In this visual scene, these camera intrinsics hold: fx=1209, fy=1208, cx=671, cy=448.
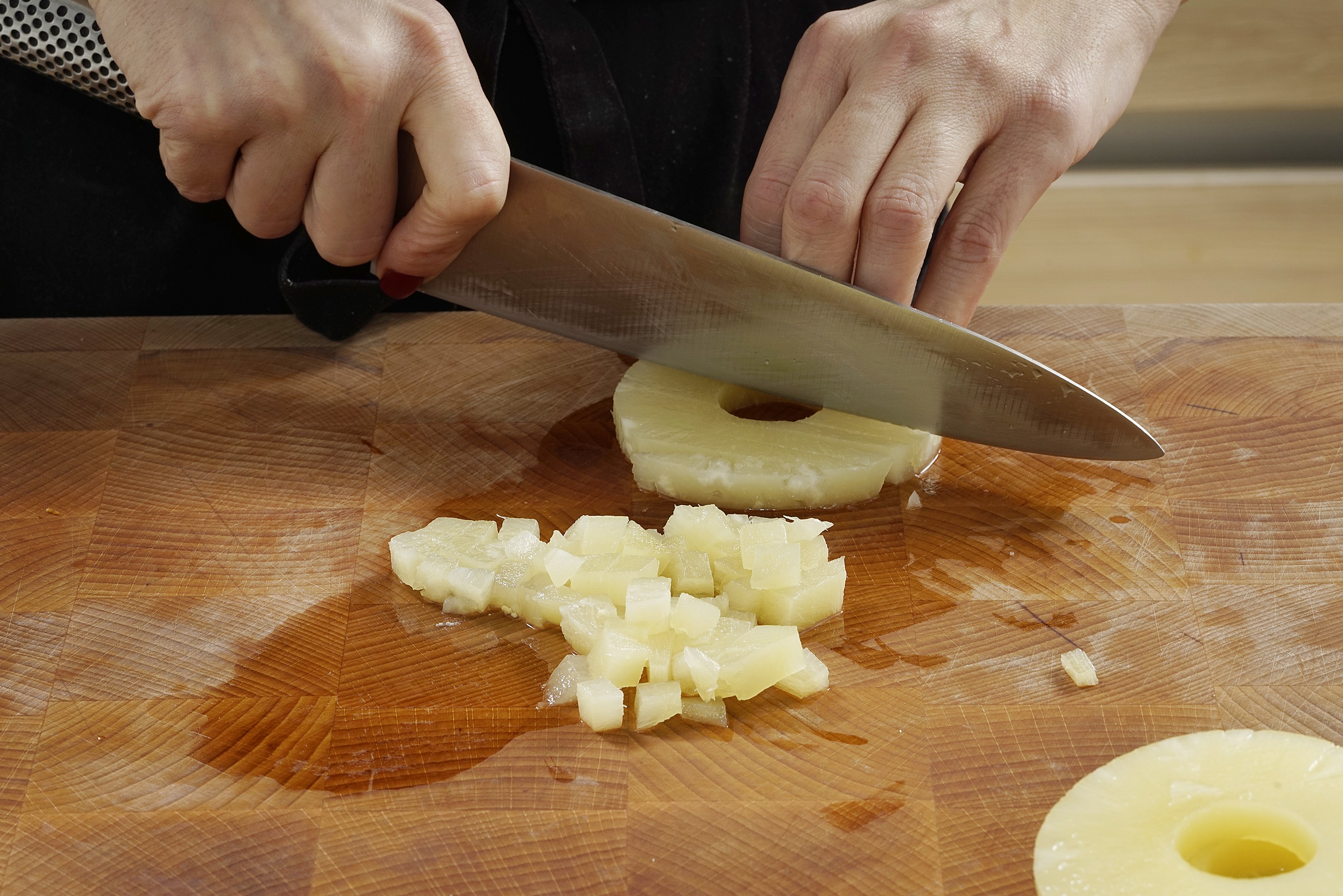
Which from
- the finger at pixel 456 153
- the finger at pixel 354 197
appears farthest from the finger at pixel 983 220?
the finger at pixel 354 197

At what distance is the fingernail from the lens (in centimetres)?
150

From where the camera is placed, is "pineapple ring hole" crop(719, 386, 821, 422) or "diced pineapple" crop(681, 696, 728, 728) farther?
"pineapple ring hole" crop(719, 386, 821, 422)

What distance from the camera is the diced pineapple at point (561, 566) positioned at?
4.36 feet

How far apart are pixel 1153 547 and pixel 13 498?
4.55 ft

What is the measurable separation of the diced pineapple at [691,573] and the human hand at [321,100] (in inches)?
17.9

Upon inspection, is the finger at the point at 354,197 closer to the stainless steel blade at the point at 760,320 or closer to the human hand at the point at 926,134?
the stainless steel blade at the point at 760,320

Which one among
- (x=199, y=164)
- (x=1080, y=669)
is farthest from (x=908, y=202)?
(x=199, y=164)

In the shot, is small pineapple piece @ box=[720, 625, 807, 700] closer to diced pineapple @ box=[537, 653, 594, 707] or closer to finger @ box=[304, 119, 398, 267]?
diced pineapple @ box=[537, 653, 594, 707]

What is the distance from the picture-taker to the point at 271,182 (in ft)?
4.58

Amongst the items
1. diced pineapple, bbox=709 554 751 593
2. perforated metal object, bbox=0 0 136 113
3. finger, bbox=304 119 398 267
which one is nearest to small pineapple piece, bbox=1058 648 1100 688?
diced pineapple, bbox=709 554 751 593

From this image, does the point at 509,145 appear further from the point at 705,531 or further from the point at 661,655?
the point at 661,655

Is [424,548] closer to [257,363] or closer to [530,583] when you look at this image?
[530,583]

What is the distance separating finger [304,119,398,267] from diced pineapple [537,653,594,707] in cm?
56

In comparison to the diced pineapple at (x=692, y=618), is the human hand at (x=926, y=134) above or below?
above
